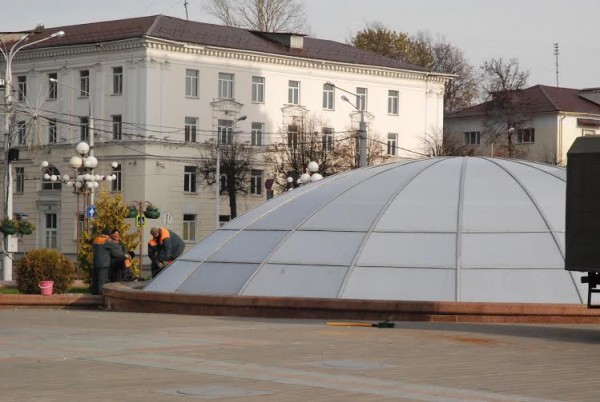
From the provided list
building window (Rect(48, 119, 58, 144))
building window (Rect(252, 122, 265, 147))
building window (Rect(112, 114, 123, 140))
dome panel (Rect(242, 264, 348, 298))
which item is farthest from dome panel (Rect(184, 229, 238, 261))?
building window (Rect(48, 119, 58, 144))

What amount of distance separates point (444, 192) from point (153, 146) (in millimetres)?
47198

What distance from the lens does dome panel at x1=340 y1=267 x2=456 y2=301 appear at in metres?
21.8

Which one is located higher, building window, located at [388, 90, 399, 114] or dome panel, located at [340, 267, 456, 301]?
building window, located at [388, 90, 399, 114]

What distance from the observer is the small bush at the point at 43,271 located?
27.0 m

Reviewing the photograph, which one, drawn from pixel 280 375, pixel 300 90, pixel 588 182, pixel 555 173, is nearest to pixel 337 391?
pixel 280 375

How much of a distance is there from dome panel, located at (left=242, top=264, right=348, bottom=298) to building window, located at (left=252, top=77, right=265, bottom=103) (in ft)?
175

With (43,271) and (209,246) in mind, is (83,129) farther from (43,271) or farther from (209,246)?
(209,246)

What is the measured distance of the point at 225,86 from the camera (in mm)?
74688

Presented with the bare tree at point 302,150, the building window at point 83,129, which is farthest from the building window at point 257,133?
the building window at point 83,129

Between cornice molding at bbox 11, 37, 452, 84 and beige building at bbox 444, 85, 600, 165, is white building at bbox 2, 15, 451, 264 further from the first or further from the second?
beige building at bbox 444, 85, 600, 165

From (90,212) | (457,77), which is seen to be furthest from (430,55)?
(90,212)

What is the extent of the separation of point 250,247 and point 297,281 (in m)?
1.86

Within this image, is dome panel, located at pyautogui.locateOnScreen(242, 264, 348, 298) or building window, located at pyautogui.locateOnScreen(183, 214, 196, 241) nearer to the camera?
dome panel, located at pyautogui.locateOnScreen(242, 264, 348, 298)

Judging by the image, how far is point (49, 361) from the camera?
1371 cm
